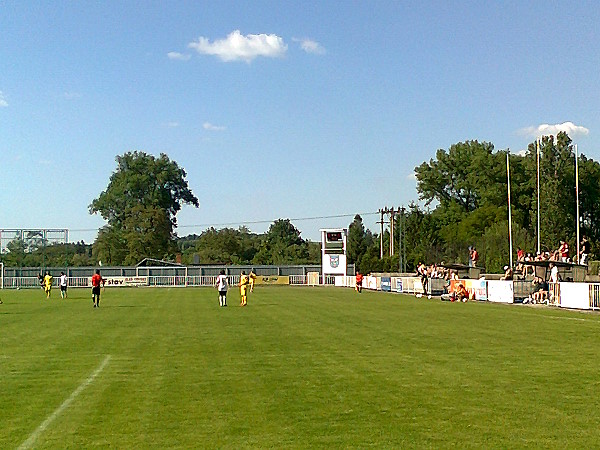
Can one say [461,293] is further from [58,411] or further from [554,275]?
[58,411]

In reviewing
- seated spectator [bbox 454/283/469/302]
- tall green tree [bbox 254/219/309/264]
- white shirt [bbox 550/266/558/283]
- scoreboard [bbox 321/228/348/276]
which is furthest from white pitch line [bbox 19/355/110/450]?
tall green tree [bbox 254/219/309/264]

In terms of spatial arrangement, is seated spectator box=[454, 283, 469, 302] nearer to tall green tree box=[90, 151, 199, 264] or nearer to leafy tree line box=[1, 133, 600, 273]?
leafy tree line box=[1, 133, 600, 273]

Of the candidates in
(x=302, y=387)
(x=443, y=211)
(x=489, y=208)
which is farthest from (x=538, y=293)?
(x=443, y=211)

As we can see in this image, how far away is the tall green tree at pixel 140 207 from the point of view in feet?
371

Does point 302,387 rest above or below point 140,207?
below

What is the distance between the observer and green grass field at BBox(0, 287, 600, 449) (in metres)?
8.91

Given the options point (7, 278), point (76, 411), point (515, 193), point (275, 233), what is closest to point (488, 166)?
point (515, 193)

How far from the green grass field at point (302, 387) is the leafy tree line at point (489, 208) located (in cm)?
4422

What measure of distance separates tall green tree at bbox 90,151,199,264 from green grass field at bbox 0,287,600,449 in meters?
89.4

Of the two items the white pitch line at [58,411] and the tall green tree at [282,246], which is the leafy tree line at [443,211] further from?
the white pitch line at [58,411]

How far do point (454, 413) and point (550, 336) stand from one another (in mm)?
11817

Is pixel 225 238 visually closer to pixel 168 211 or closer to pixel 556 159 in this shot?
pixel 168 211

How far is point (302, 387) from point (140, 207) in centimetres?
10402

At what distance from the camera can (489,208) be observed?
3836 inches
